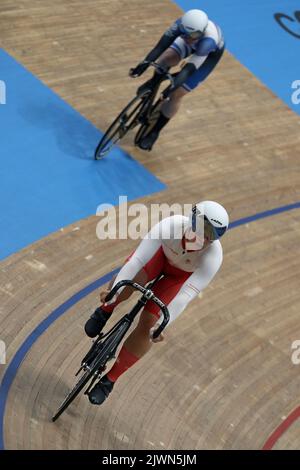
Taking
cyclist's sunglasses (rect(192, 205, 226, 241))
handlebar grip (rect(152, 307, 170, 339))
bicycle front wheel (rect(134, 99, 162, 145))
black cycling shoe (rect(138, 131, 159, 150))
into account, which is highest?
cyclist's sunglasses (rect(192, 205, 226, 241))

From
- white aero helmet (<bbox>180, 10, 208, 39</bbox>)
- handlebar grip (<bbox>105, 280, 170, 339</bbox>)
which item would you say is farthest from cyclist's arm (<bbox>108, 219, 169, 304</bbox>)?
white aero helmet (<bbox>180, 10, 208, 39</bbox>)

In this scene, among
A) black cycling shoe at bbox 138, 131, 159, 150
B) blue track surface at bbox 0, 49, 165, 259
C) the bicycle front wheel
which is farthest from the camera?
black cycling shoe at bbox 138, 131, 159, 150

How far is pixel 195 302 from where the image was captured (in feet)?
18.4

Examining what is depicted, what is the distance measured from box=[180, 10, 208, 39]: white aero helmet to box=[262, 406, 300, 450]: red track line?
112 inches

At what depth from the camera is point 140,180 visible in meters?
6.49

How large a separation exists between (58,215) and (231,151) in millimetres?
2014

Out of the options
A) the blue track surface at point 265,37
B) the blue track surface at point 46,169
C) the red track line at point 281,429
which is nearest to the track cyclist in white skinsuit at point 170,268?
the red track line at point 281,429

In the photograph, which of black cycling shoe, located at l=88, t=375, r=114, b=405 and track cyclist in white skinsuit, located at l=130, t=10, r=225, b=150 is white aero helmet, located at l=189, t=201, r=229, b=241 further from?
track cyclist in white skinsuit, located at l=130, t=10, r=225, b=150

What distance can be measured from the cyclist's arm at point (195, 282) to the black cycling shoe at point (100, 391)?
1.98ft

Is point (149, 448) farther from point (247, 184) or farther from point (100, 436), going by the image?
point (247, 184)

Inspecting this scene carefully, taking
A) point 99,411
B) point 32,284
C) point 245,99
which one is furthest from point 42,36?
point 99,411

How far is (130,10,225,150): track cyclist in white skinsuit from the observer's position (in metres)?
5.92

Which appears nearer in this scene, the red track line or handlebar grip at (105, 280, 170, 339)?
handlebar grip at (105, 280, 170, 339)

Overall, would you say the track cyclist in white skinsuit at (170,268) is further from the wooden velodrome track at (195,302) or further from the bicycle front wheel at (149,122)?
the bicycle front wheel at (149,122)
